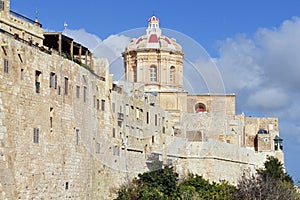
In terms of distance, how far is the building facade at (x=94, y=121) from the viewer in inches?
1199

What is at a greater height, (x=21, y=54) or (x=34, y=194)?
(x=21, y=54)

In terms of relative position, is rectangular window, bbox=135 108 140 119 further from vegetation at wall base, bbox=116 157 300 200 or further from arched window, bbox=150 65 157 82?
arched window, bbox=150 65 157 82

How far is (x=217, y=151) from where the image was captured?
57875 mm

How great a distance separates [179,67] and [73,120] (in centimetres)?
2753

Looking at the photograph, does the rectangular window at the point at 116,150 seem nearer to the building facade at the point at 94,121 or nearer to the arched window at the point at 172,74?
the building facade at the point at 94,121

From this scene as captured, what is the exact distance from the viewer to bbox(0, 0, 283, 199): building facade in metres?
30.5

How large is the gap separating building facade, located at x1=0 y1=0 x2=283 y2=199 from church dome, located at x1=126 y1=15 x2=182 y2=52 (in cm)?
16

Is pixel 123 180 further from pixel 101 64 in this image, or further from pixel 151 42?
pixel 151 42

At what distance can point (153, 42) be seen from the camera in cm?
6688

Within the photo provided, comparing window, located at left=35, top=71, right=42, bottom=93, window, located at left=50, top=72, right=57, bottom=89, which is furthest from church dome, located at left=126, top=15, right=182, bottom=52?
window, located at left=35, top=71, right=42, bottom=93

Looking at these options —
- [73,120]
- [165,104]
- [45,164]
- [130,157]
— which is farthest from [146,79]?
[45,164]

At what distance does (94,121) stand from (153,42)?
90.3 feet

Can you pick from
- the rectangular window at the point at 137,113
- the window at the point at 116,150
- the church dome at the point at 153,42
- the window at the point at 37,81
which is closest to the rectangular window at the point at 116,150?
the window at the point at 116,150

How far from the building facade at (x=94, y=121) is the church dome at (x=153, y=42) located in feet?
0.52
